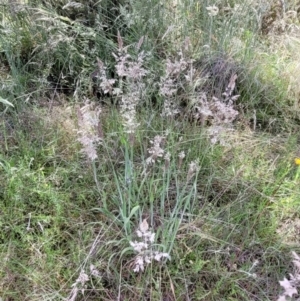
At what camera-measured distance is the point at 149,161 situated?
118 cm

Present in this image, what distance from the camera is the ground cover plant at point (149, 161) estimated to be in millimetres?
1224

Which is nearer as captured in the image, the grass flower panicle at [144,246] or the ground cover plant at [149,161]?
the grass flower panicle at [144,246]

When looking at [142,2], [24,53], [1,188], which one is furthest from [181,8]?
[1,188]

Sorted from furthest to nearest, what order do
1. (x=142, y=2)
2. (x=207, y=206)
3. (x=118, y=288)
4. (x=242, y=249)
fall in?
(x=142, y=2) < (x=207, y=206) < (x=242, y=249) < (x=118, y=288)

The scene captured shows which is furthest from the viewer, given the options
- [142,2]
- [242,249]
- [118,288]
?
[142,2]

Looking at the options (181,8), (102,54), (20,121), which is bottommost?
(20,121)

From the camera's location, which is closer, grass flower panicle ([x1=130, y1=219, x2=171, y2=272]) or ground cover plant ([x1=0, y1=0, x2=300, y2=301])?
grass flower panicle ([x1=130, y1=219, x2=171, y2=272])

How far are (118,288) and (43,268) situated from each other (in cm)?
26

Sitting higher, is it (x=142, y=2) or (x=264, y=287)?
(x=142, y=2)

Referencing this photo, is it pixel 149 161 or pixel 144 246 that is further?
pixel 149 161

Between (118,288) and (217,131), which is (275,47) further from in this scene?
(118,288)

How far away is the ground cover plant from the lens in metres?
1.22

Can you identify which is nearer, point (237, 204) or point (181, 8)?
point (237, 204)

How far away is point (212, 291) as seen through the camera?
121 centimetres
